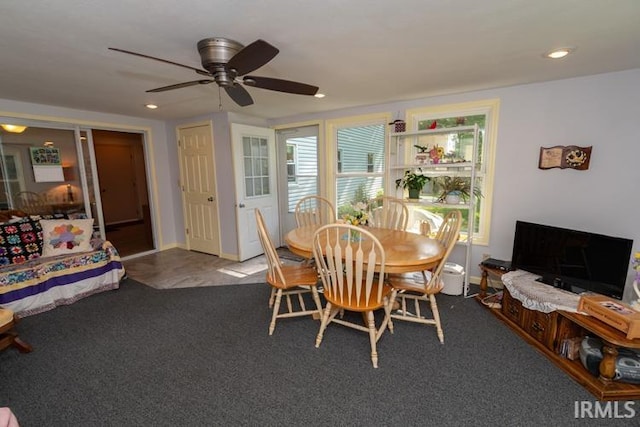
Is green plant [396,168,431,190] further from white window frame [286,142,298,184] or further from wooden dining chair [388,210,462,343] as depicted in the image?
white window frame [286,142,298,184]

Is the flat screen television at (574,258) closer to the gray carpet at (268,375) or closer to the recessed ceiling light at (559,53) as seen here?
the gray carpet at (268,375)

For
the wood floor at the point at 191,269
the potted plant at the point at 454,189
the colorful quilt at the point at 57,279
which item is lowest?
the wood floor at the point at 191,269

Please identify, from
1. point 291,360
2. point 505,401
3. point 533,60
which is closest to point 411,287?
point 505,401

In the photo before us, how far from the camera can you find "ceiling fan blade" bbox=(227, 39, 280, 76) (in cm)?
139

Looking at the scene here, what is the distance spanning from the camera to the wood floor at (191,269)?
3625mm

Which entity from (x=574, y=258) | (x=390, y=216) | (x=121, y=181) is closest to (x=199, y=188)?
(x=390, y=216)

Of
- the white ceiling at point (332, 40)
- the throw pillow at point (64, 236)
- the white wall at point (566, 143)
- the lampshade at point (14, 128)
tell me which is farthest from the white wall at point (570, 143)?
the lampshade at point (14, 128)

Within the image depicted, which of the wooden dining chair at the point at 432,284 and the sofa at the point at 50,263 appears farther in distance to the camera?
the sofa at the point at 50,263

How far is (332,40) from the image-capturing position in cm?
186

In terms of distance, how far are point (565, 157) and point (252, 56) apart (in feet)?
9.88

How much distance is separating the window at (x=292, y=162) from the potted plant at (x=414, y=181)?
1913mm

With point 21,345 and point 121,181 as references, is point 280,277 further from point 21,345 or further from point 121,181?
point 121,181

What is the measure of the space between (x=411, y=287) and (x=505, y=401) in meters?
0.86

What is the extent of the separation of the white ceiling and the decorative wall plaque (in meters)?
0.66
